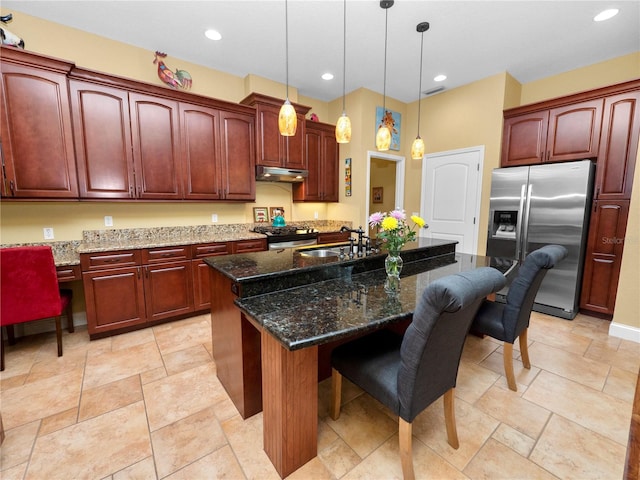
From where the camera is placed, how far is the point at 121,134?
9.14 feet

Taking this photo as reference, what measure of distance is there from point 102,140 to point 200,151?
909 millimetres

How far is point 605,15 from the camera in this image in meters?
2.55

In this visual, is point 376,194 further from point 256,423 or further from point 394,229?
point 256,423

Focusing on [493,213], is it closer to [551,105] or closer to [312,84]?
[551,105]

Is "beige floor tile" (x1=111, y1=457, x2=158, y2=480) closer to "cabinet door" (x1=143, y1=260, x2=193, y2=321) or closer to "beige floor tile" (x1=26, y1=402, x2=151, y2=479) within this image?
"beige floor tile" (x1=26, y1=402, x2=151, y2=479)

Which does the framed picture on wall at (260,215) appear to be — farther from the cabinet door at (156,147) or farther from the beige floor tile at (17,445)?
the beige floor tile at (17,445)

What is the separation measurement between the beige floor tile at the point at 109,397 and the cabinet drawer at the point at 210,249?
134 centimetres

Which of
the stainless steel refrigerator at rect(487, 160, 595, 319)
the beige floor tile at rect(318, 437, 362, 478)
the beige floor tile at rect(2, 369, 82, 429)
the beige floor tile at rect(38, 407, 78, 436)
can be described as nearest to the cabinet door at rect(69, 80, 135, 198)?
the beige floor tile at rect(2, 369, 82, 429)

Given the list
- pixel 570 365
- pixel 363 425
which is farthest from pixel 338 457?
pixel 570 365

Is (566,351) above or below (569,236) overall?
below

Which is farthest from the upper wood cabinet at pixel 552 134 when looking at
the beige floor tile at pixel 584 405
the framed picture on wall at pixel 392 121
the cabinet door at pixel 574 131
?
the beige floor tile at pixel 584 405

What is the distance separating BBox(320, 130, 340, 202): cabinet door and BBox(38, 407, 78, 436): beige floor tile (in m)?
3.61

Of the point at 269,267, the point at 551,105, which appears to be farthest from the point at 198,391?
the point at 551,105

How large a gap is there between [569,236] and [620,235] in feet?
1.36
